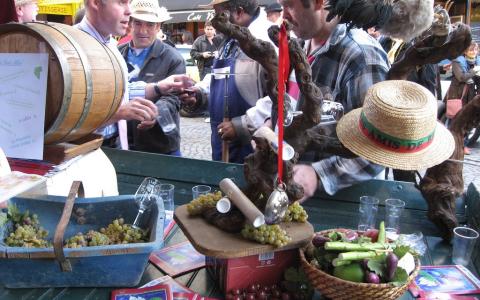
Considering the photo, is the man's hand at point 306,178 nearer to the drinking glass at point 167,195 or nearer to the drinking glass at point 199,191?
the drinking glass at point 199,191

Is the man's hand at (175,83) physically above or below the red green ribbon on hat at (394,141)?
below

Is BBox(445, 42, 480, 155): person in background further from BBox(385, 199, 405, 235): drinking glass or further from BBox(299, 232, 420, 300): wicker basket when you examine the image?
BBox(299, 232, 420, 300): wicker basket

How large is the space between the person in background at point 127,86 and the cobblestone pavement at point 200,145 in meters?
3.02

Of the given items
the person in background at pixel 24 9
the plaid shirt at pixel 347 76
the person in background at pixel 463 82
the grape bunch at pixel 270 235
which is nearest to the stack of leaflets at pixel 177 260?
the grape bunch at pixel 270 235

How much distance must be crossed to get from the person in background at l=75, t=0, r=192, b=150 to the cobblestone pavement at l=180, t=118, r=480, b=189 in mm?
3022

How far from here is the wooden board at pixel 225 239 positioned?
1477 millimetres

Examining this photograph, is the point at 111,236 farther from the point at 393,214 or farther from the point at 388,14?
the point at 388,14

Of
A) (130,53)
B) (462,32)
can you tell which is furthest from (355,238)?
(130,53)

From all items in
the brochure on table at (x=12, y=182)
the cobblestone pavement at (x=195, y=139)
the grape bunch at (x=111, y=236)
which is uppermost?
the brochure on table at (x=12, y=182)

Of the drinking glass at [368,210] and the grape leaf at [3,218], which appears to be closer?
the grape leaf at [3,218]

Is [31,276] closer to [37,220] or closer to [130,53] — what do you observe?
[37,220]

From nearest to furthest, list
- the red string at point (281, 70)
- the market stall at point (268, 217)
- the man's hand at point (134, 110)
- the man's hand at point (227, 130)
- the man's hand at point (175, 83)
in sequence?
the red string at point (281, 70) < the market stall at point (268, 217) < the man's hand at point (134, 110) < the man's hand at point (227, 130) < the man's hand at point (175, 83)

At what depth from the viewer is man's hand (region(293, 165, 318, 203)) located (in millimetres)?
2111

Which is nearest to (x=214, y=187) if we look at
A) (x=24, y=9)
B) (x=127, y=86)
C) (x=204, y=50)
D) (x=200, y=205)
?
(x=127, y=86)
